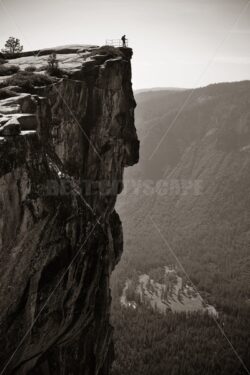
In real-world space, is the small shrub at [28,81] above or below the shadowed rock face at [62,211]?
above

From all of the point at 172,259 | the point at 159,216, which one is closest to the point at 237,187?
the point at 159,216

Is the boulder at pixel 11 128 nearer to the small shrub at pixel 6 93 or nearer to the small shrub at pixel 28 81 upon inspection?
the small shrub at pixel 6 93

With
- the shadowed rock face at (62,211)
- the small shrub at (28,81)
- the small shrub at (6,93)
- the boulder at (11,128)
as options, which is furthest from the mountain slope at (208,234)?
the boulder at (11,128)

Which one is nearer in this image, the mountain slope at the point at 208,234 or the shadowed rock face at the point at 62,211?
the shadowed rock face at the point at 62,211

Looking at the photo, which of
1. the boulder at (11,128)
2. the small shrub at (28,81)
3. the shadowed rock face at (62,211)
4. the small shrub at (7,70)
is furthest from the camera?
the small shrub at (7,70)

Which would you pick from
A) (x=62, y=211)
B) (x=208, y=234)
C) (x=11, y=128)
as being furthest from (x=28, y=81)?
(x=208, y=234)

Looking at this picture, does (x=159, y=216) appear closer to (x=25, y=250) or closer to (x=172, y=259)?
(x=172, y=259)
